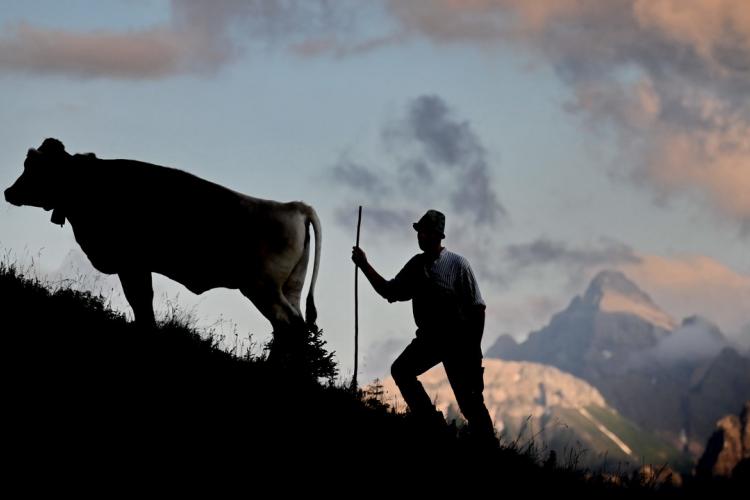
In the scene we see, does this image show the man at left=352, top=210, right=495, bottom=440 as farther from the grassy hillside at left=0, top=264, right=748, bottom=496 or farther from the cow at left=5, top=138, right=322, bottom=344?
the cow at left=5, top=138, right=322, bottom=344

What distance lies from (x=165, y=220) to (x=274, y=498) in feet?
25.9

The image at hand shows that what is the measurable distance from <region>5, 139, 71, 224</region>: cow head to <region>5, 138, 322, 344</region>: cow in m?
0.02

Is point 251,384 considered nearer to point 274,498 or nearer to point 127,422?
point 127,422

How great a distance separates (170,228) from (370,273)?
4.07 m

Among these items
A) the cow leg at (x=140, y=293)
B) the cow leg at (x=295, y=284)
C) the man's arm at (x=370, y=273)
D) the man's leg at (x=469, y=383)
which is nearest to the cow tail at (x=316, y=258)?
the cow leg at (x=295, y=284)

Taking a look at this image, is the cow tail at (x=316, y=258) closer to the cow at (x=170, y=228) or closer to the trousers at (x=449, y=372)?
the cow at (x=170, y=228)

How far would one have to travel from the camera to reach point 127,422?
297 inches

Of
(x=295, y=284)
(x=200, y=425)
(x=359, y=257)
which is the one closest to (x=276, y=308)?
(x=295, y=284)

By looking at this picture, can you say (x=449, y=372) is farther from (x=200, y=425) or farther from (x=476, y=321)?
(x=200, y=425)

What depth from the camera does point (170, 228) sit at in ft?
45.8

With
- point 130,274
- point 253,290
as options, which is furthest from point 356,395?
point 130,274

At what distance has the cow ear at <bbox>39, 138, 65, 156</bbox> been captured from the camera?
14.4 metres

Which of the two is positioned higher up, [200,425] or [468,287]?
[468,287]

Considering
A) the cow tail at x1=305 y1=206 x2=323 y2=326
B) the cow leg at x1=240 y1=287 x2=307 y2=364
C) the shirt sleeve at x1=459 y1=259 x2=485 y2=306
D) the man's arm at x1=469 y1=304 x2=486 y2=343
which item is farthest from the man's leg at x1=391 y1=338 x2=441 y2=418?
the cow tail at x1=305 y1=206 x2=323 y2=326
